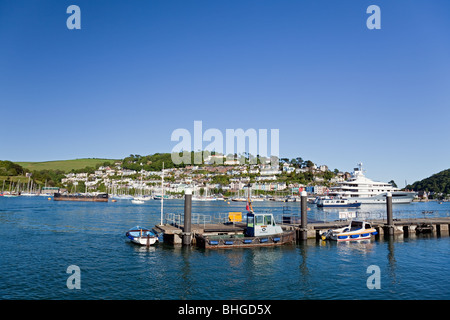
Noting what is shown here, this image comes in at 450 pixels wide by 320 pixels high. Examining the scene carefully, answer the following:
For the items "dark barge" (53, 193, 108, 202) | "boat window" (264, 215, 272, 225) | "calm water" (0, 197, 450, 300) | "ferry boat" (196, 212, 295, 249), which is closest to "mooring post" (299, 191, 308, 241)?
"calm water" (0, 197, 450, 300)

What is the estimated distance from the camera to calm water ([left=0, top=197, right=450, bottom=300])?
804 inches

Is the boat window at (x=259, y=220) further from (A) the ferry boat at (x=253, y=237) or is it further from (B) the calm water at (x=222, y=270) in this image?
(B) the calm water at (x=222, y=270)

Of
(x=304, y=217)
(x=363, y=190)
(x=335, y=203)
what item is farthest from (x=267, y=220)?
(x=363, y=190)

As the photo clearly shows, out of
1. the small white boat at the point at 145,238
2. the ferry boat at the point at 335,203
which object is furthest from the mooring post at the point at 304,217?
the ferry boat at the point at 335,203

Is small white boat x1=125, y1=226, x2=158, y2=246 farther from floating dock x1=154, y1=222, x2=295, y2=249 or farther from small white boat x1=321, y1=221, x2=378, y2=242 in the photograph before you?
small white boat x1=321, y1=221, x2=378, y2=242

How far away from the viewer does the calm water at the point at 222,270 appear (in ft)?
67.0

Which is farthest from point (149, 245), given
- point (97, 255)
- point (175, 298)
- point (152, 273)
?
point (175, 298)

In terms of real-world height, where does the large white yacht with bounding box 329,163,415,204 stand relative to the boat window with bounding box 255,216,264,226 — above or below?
above

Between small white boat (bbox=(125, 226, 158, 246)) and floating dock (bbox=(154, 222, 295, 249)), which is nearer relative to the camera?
floating dock (bbox=(154, 222, 295, 249))
